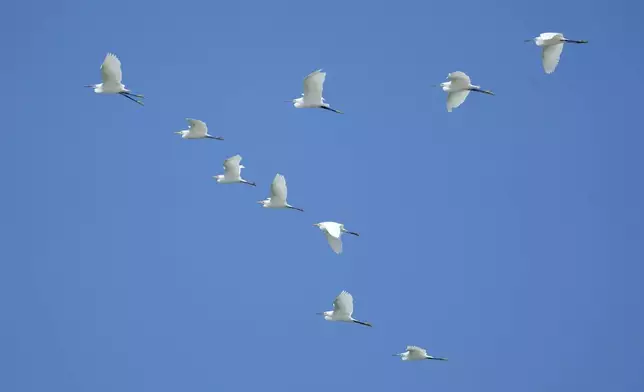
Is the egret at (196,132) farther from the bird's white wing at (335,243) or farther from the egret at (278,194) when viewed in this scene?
the bird's white wing at (335,243)

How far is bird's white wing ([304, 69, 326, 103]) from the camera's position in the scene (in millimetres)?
15578

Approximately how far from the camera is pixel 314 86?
15977 mm

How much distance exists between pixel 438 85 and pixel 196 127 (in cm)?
367

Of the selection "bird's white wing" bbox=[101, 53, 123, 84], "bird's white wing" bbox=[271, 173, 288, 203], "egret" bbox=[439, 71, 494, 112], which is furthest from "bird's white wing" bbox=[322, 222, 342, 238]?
"bird's white wing" bbox=[101, 53, 123, 84]

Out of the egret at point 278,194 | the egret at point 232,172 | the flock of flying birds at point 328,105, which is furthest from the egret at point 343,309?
the egret at point 232,172

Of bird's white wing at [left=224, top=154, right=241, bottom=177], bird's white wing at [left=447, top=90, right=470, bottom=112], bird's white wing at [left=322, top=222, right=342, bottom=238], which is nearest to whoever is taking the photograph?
bird's white wing at [left=322, top=222, right=342, bottom=238]

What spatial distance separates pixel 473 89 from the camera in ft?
54.2

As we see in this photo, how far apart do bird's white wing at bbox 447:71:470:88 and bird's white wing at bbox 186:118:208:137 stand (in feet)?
12.2

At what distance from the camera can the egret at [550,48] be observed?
51.8ft

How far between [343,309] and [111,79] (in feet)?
14.8

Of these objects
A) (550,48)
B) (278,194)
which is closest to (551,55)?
(550,48)

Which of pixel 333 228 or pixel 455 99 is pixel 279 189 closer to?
pixel 333 228

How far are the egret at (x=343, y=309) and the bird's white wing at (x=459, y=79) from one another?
3.30 m

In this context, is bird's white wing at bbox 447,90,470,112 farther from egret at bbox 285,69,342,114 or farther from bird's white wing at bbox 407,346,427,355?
bird's white wing at bbox 407,346,427,355
